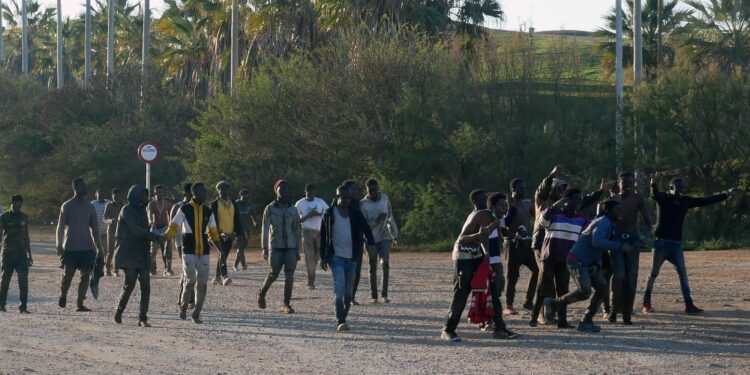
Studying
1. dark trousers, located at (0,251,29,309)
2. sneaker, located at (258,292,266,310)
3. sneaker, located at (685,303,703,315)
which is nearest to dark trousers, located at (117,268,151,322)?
sneaker, located at (258,292,266,310)

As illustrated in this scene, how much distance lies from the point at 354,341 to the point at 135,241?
3.07 meters

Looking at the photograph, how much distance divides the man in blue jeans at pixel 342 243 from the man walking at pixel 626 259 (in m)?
2.79

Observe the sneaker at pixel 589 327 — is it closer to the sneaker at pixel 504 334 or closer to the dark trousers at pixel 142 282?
the sneaker at pixel 504 334

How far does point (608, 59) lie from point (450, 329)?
3263 cm

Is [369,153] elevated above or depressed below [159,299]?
above

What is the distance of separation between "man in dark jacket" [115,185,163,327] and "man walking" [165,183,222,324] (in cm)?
30

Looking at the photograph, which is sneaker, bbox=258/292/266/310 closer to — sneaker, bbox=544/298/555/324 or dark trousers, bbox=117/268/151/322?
dark trousers, bbox=117/268/151/322

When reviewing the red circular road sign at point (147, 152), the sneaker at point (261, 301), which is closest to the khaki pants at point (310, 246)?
the sneaker at point (261, 301)

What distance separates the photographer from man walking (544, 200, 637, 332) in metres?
13.1

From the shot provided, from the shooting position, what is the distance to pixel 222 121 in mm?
32656

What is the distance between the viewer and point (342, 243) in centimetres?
1366

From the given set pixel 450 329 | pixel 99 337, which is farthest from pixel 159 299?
pixel 450 329

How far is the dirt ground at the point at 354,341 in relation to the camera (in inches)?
440

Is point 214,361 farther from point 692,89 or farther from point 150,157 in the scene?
point 692,89
